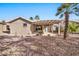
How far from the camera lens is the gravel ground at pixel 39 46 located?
3.58m

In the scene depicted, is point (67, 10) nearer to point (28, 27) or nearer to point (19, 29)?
point (28, 27)

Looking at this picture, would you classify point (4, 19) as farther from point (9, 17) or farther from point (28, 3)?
point (28, 3)

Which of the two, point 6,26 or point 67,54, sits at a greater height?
point 6,26

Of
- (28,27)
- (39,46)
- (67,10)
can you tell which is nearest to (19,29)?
(28,27)

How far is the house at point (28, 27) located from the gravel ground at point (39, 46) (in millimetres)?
78

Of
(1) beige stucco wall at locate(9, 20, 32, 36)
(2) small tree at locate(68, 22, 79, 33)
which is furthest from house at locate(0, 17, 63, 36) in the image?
(2) small tree at locate(68, 22, 79, 33)

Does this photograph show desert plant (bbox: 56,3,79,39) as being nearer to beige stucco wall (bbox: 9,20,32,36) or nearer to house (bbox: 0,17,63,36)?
house (bbox: 0,17,63,36)

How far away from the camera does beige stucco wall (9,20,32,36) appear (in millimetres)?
3609

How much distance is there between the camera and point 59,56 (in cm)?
357

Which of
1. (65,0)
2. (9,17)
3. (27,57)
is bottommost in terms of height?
(27,57)

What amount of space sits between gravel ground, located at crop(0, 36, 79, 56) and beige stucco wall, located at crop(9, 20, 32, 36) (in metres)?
0.07

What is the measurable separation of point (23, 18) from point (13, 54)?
50 centimetres

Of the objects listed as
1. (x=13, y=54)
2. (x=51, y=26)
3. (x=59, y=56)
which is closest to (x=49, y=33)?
(x=51, y=26)

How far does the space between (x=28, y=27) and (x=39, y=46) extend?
299mm
